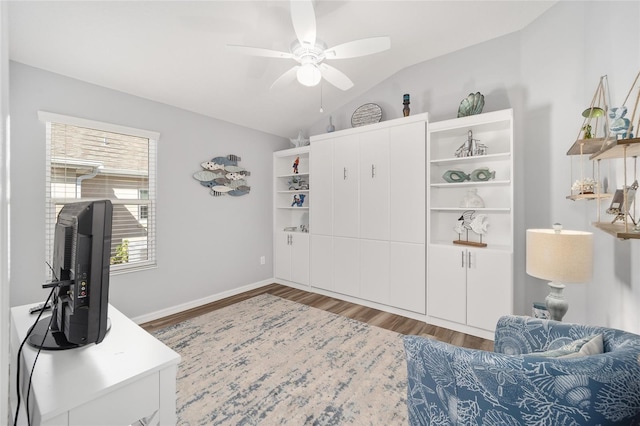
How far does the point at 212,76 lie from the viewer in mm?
2736

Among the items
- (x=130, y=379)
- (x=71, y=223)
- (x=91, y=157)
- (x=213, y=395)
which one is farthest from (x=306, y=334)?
(x=91, y=157)

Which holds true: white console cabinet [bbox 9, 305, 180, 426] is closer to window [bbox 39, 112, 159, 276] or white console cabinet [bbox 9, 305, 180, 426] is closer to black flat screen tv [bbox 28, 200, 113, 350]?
black flat screen tv [bbox 28, 200, 113, 350]

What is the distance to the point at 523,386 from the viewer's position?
78cm

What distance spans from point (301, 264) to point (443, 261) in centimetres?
198

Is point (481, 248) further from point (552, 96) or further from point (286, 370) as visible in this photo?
point (286, 370)

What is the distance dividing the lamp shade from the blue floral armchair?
0.57 m

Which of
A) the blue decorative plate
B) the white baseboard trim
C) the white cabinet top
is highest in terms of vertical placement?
the blue decorative plate

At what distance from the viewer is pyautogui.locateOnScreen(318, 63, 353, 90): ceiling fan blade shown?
214cm

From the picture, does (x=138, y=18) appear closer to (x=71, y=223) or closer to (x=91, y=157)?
(x=91, y=157)

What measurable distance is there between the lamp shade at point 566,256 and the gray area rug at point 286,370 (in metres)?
1.19

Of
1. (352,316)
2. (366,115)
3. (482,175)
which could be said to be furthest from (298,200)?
(482,175)

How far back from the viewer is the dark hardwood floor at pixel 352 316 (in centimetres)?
252

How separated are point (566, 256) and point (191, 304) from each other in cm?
354

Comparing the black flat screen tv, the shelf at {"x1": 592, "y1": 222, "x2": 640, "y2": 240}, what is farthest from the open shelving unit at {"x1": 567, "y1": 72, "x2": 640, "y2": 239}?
the black flat screen tv
